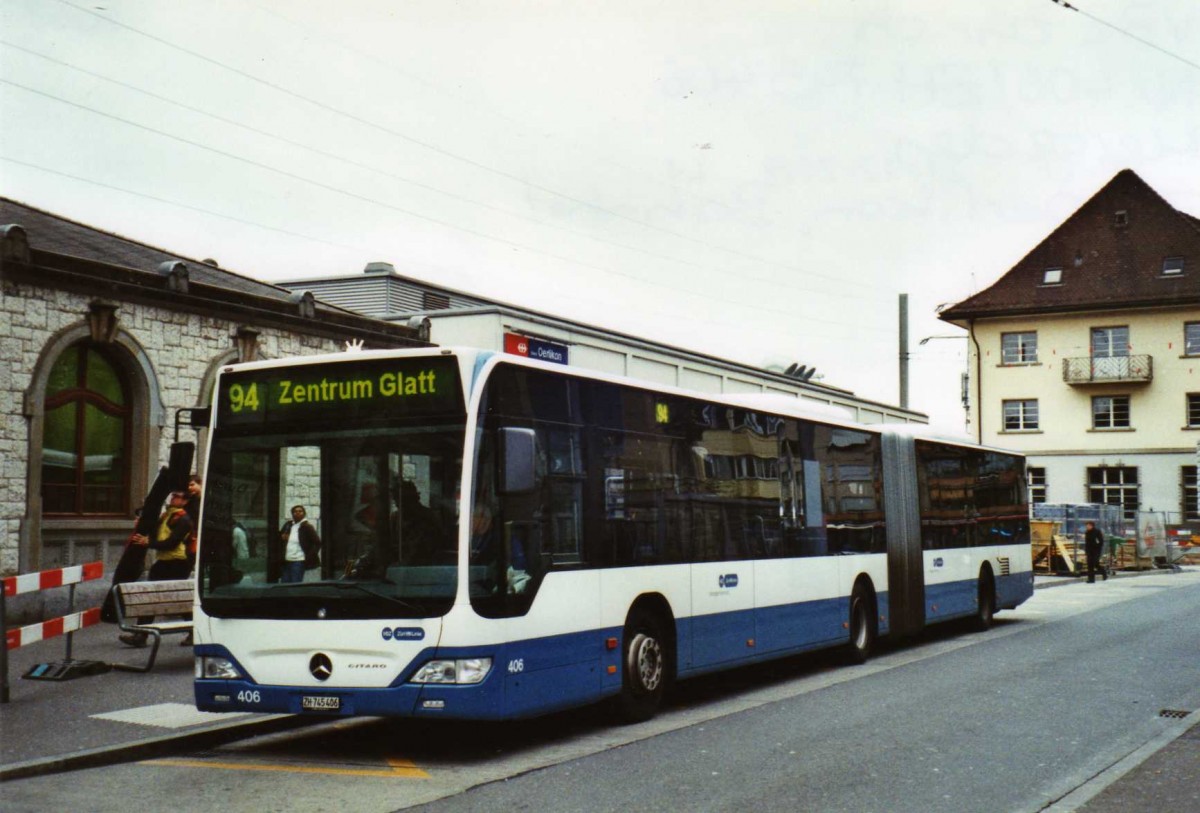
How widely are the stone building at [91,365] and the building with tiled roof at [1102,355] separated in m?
49.8

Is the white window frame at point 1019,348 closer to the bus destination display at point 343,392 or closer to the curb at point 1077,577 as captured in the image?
the curb at point 1077,577

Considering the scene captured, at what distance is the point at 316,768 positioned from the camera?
9016mm

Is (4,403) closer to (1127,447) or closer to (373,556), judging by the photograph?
(373,556)

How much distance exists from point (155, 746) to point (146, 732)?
38cm

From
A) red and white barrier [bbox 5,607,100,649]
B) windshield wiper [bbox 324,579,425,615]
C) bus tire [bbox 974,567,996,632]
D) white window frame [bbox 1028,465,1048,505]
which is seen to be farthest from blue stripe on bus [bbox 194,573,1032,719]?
white window frame [bbox 1028,465,1048,505]

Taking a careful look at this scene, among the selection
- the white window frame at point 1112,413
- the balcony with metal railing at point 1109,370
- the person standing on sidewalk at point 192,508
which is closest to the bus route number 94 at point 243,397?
the person standing on sidewalk at point 192,508

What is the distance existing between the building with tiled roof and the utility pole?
78.4 feet

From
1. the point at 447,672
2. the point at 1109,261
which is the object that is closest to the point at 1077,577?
the point at 1109,261

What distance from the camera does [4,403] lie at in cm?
1658

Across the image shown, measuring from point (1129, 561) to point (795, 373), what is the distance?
48.8ft

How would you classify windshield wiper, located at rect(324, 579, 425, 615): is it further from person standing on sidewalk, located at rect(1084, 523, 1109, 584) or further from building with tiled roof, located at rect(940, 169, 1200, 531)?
building with tiled roof, located at rect(940, 169, 1200, 531)

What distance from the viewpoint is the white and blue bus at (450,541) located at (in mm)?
9031

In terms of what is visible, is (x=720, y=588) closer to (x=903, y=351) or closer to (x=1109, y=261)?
(x=903, y=351)

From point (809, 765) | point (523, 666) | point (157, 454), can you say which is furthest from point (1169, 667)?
point (157, 454)
